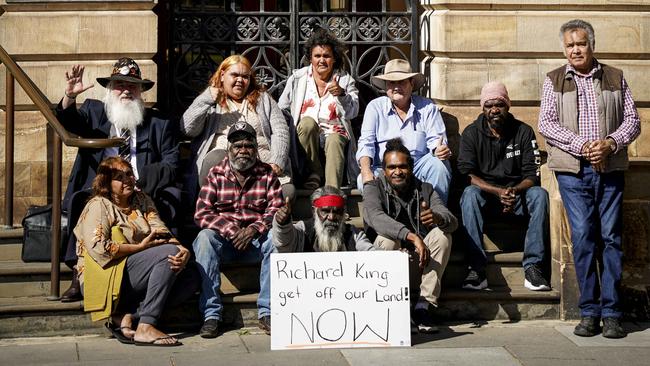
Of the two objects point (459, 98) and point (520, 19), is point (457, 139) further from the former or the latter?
point (520, 19)

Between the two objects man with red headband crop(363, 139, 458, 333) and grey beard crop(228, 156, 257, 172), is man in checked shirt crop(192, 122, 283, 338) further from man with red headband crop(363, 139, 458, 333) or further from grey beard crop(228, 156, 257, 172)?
man with red headband crop(363, 139, 458, 333)

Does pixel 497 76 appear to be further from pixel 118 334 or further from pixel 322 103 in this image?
pixel 118 334

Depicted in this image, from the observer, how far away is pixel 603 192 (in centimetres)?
937

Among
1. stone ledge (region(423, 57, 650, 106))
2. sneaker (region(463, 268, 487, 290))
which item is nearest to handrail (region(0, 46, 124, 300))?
sneaker (region(463, 268, 487, 290))

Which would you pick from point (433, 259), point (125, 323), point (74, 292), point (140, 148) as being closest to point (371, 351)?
point (433, 259)

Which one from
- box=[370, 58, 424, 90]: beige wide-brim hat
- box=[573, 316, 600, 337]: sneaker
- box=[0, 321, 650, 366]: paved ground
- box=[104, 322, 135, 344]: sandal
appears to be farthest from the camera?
box=[370, 58, 424, 90]: beige wide-brim hat

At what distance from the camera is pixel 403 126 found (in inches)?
408

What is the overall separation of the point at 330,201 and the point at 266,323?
98 cm

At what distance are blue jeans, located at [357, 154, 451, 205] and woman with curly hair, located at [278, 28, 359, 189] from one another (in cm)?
46

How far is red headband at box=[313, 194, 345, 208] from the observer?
9195mm

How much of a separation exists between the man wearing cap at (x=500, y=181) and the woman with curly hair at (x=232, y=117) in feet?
4.82

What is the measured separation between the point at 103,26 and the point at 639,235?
4.63 meters

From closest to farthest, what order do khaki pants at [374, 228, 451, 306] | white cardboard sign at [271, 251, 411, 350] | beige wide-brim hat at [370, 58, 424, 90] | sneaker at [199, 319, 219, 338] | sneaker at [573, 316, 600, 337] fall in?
white cardboard sign at [271, 251, 411, 350]
sneaker at [199, 319, 219, 338]
sneaker at [573, 316, 600, 337]
khaki pants at [374, 228, 451, 306]
beige wide-brim hat at [370, 58, 424, 90]

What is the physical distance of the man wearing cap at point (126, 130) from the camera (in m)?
9.77
